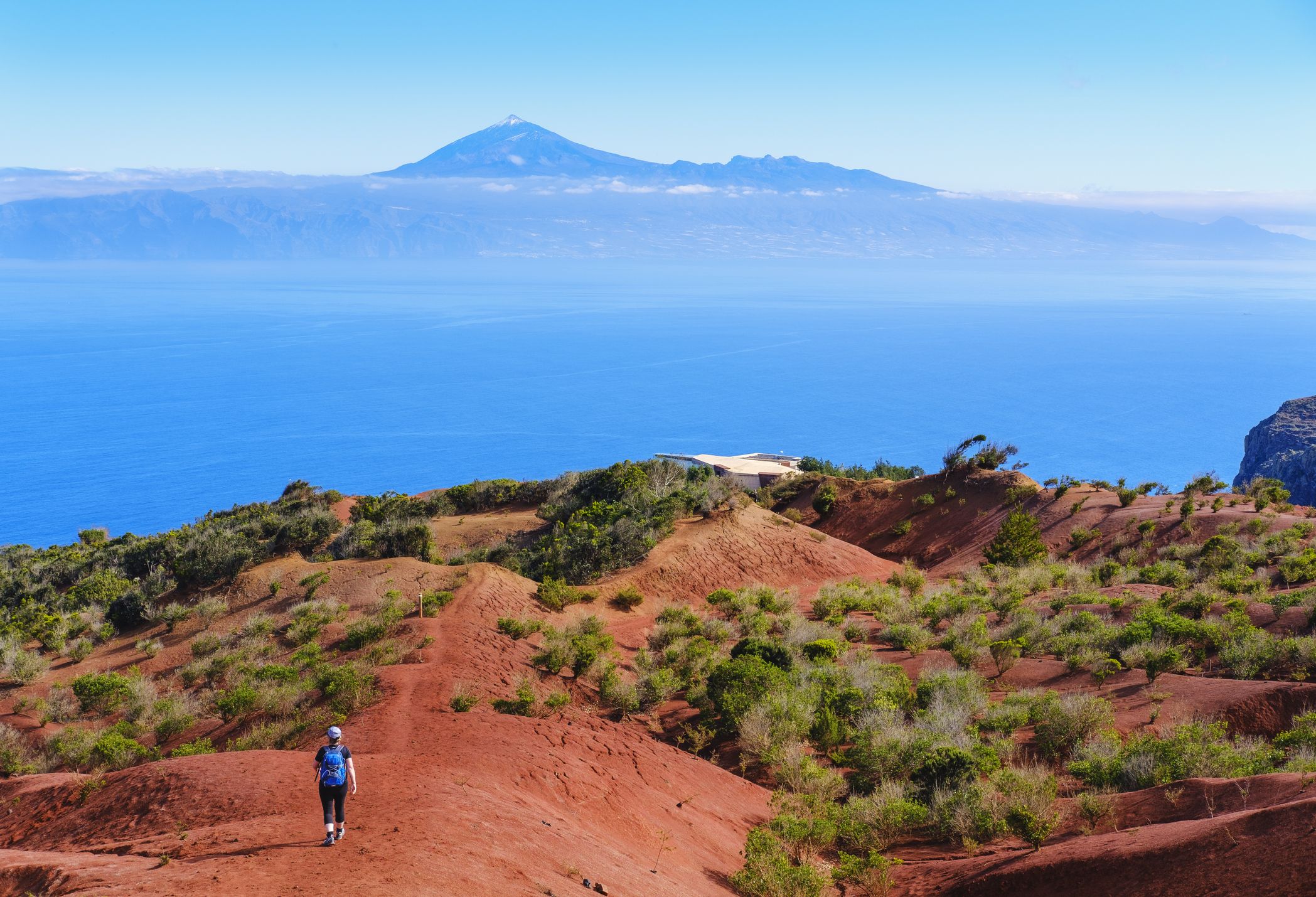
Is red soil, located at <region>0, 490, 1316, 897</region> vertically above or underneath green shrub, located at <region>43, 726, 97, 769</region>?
above

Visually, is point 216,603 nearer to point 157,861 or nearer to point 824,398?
point 157,861

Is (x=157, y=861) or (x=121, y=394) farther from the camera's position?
(x=121, y=394)

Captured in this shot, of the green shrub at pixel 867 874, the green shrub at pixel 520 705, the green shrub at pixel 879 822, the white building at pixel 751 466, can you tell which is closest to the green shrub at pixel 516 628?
the green shrub at pixel 520 705

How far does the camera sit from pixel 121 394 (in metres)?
120

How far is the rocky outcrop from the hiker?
5670cm

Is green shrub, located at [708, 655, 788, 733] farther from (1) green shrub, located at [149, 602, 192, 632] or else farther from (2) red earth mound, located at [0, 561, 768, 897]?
(1) green shrub, located at [149, 602, 192, 632]

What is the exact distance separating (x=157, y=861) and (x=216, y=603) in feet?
51.5

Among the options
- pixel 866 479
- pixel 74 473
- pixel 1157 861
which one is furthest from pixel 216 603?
pixel 74 473

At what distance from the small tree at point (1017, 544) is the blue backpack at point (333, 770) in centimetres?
2408

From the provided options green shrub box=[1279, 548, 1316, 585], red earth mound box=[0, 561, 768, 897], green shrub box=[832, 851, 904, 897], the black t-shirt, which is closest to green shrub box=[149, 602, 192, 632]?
red earth mound box=[0, 561, 768, 897]

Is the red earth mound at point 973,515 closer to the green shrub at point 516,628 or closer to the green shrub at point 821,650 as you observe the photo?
the green shrub at point 821,650

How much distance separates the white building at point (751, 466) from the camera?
4997 centimetres

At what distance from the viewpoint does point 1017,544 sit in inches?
1113

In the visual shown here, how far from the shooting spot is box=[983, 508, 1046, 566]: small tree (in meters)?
28.0
